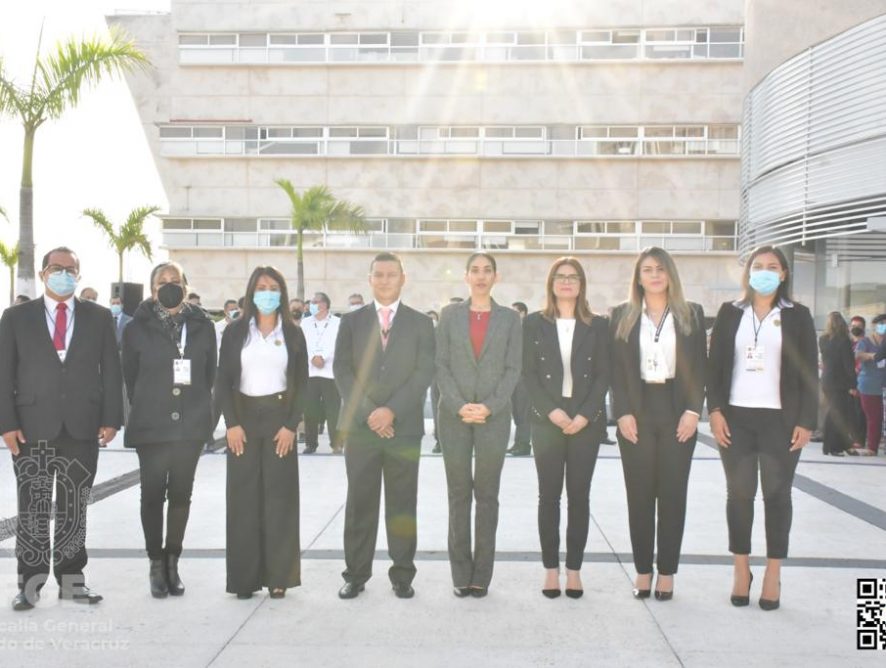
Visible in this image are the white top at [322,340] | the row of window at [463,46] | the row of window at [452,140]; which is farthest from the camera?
the row of window at [452,140]

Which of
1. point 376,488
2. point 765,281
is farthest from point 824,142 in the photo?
point 376,488

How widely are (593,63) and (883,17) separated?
23.5 meters

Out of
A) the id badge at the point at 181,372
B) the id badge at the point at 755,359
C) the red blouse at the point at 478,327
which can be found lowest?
the id badge at the point at 181,372

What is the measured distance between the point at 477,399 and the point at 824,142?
34.0 ft

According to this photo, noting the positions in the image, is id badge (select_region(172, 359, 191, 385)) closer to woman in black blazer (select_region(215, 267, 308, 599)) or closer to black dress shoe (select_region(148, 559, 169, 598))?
woman in black blazer (select_region(215, 267, 308, 599))

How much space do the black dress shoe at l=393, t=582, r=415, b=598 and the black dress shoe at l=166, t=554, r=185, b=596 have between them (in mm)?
1260

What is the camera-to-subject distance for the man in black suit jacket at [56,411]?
16.3 ft

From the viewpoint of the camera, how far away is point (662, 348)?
5.23m

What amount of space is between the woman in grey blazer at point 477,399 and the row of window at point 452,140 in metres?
30.6

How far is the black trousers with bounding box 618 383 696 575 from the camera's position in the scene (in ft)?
17.0

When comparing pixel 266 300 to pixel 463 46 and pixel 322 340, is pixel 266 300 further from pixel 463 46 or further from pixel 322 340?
pixel 463 46

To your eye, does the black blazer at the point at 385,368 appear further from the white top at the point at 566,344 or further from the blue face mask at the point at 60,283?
the blue face mask at the point at 60,283

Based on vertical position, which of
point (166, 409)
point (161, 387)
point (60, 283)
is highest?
point (60, 283)

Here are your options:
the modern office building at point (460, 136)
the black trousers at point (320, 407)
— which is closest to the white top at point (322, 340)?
the black trousers at point (320, 407)
